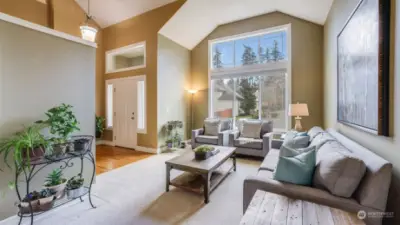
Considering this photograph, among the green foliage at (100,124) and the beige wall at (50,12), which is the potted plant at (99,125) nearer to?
the green foliage at (100,124)

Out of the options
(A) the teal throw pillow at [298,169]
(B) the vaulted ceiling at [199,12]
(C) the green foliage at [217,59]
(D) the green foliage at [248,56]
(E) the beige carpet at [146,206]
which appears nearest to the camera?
(A) the teal throw pillow at [298,169]

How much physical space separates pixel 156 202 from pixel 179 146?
10.0 ft

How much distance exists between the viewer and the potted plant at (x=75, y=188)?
216cm

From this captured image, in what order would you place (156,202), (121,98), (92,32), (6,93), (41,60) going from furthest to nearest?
1. (121,98)
2. (92,32)
3. (156,202)
4. (41,60)
5. (6,93)

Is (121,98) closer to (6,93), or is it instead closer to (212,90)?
(212,90)

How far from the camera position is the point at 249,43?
5.43 metres

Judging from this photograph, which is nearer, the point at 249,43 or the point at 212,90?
the point at 249,43

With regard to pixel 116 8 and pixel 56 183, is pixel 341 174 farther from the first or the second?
pixel 116 8

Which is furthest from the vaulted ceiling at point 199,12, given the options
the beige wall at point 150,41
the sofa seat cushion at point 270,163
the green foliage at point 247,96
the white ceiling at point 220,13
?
the sofa seat cushion at point 270,163

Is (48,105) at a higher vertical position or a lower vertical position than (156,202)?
higher

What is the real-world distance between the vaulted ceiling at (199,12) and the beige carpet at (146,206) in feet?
12.8

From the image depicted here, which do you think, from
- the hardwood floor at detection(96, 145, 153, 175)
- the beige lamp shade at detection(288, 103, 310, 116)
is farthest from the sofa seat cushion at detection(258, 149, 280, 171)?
the hardwood floor at detection(96, 145, 153, 175)

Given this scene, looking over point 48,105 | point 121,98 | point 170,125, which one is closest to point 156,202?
point 48,105

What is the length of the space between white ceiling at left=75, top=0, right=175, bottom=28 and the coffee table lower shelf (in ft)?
14.0
